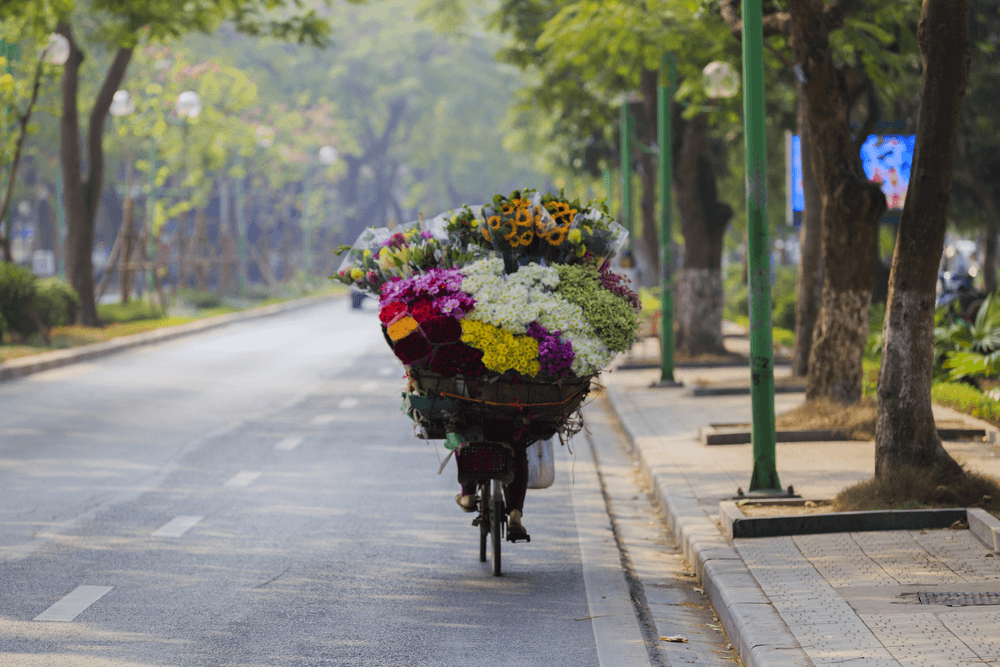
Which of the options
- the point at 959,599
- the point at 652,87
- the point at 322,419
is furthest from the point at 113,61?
the point at 959,599

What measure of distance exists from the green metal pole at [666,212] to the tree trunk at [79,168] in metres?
13.0

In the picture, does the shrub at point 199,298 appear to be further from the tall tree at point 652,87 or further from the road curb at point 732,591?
the road curb at point 732,591

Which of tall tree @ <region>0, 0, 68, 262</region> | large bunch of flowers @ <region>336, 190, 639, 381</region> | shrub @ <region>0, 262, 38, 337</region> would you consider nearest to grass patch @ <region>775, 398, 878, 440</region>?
large bunch of flowers @ <region>336, 190, 639, 381</region>

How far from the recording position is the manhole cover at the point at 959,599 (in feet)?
20.3

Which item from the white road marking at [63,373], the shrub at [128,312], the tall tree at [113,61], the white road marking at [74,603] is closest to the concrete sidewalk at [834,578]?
the white road marking at [74,603]

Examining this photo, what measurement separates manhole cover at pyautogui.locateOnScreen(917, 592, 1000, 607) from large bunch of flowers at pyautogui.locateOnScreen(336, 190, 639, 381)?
6.62ft

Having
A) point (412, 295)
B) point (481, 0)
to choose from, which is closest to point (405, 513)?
point (412, 295)

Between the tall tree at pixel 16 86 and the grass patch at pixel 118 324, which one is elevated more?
the tall tree at pixel 16 86

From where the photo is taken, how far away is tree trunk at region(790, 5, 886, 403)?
40.4 feet

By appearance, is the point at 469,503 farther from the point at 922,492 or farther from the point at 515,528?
the point at 922,492

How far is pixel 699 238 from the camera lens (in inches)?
854

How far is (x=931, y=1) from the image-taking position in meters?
8.73

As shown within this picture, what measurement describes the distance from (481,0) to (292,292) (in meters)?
30.8

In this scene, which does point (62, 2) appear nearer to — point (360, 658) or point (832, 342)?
point (832, 342)
